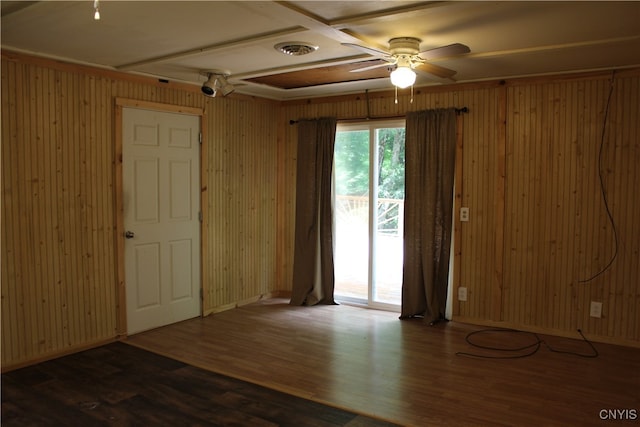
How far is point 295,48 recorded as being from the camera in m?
3.60

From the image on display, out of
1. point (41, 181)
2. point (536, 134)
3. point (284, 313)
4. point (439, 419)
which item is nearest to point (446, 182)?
point (536, 134)

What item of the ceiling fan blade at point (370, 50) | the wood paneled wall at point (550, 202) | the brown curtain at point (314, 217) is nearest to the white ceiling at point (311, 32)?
the ceiling fan blade at point (370, 50)

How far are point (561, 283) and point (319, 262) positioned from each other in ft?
8.34

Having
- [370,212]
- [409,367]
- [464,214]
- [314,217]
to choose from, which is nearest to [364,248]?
[370,212]

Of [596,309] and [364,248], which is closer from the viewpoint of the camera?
[596,309]

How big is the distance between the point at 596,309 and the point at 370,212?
7.84ft

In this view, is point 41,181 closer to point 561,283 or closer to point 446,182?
point 446,182

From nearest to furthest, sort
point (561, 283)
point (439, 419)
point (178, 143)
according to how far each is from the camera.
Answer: point (439, 419) < point (561, 283) < point (178, 143)

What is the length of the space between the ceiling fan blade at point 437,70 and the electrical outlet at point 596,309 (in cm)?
241

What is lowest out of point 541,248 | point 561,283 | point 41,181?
point 561,283

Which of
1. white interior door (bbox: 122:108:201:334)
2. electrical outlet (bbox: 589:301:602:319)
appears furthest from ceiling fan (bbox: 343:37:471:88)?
electrical outlet (bbox: 589:301:602:319)

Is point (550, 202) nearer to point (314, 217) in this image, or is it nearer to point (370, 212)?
point (370, 212)

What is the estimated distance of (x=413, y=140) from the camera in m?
5.21

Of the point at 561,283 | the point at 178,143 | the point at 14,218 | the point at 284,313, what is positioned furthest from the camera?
the point at 284,313
